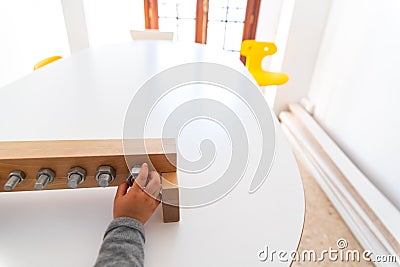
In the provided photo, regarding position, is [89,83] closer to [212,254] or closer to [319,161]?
[212,254]

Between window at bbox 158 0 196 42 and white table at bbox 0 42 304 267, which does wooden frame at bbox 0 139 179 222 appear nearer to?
white table at bbox 0 42 304 267

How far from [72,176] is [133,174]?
0.13 meters

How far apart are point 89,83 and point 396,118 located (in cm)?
166

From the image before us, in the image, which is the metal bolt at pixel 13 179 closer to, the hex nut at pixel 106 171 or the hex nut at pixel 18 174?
A: the hex nut at pixel 18 174

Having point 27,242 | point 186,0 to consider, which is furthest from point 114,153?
point 186,0

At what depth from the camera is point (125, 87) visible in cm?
119

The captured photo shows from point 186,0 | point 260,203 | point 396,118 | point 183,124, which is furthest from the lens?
point 186,0

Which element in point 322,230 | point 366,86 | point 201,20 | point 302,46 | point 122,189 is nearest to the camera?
point 122,189

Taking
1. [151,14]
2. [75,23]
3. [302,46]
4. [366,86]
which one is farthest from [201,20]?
[366,86]

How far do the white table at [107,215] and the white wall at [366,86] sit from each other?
3.57 ft

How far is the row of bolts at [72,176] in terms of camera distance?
58 cm

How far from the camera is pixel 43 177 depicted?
1.94 ft

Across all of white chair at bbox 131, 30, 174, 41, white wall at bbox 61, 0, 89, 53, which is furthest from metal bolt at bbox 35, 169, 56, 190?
white wall at bbox 61, 0, 89, 53

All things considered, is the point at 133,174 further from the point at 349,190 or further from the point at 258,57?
the point at 258,57
